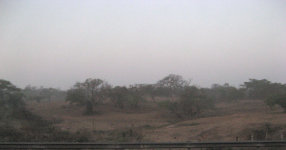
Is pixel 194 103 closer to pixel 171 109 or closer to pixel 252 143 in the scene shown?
pixel 171 109

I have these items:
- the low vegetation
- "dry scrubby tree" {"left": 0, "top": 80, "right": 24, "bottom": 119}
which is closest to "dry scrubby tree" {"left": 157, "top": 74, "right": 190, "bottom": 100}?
the low vegetation

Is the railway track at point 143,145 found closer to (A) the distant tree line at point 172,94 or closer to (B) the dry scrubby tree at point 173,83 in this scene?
(A) the distant tree line at point 172,94

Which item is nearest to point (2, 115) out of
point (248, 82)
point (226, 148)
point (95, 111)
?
point (95, 111)

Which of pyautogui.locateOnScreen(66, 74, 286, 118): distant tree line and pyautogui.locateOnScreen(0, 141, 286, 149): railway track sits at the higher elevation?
pyautogui.locateOnScreen(66, 74, 286, 118): distant tree line

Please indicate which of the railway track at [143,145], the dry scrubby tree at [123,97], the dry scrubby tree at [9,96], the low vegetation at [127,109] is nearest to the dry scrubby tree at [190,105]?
the low vegetation at [127,109]

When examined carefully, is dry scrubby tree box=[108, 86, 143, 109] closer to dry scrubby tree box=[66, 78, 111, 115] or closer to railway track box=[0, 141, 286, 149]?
dry scrubby tree box=[66, 78, 111, 115]

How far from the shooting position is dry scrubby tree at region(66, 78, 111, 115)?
1612 inches

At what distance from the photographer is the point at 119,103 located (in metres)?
44.8

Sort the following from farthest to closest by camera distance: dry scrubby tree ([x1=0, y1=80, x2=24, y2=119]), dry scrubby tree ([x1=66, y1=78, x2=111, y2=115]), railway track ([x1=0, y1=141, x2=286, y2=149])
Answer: dry scrubby tree ([x1=66, y1=78, x2=111, y2=115])
dry scrubby tree ([x1=0, y1=80, x2=24, y2=119])
railway track ([x1=0, y1=141, x2=286, y2=149])

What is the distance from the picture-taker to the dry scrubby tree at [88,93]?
1612 inches

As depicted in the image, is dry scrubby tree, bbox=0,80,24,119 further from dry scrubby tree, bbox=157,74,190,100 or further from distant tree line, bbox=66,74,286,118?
dry scrubby tree, bbox=157,74,190,100

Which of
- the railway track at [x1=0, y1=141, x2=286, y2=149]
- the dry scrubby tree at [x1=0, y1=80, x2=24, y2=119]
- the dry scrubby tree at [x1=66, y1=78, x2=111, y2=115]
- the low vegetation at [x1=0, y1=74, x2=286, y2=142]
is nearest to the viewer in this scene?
the railway track at [x1=0, y1=141, x2=286, y2=149]

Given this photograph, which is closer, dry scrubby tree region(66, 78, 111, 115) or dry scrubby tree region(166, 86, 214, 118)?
dry scrubby tree region(166, 86, 214, 118)

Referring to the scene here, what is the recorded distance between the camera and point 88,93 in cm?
4247
